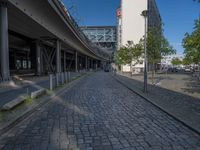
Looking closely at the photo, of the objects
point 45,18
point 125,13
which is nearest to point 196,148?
point 45,18

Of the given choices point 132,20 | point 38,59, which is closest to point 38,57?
point 38,59

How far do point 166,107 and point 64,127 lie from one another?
4880mm

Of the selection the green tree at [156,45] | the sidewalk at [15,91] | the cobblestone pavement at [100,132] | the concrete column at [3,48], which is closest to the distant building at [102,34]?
the green tree at [156,45]

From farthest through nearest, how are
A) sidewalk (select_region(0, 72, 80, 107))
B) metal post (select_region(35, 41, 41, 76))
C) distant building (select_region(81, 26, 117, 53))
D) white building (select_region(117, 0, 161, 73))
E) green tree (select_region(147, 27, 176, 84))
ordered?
distant building (select_region(81, 26, 117, 53))
white building (select_region(117, 0, 161, 73))
metal post (select_region(35, 41, 41, 76))
green tree (select_region(147, 27, 176, 84))
sidewalk (select_region(0, 72, 80, 107))

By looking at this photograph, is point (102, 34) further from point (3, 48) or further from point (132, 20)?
point (3, 48)

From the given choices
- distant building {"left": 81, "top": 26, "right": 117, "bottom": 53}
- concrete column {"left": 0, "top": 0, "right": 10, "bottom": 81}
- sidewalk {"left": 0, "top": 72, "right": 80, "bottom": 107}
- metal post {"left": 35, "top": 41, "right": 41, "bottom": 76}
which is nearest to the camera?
sidewalk {"left": 0, "top": 72, "right": 80, "bottom": 107}

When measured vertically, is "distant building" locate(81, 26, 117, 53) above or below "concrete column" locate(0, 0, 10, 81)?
above

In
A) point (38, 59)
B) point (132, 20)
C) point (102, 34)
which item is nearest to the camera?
point (38, 59)

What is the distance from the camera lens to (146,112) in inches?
374

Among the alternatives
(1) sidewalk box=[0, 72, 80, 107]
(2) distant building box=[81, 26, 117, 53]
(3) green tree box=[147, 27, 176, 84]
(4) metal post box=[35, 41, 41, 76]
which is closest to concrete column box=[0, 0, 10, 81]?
(1) sidewalk box=[0, 72, 80, 107]

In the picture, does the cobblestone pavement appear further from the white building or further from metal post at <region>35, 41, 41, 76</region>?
the white building

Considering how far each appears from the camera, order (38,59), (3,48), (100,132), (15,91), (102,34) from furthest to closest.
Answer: (102,34) → (38,59) → (3,48) → (15,91) → (100,132)

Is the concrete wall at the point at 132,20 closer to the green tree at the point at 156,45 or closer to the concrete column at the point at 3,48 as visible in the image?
the green tree at the point at 156,45

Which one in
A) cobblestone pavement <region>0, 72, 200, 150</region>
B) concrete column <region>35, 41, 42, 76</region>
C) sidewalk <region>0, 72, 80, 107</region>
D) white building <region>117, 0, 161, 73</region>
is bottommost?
cobblestone pavement <region>0, 72, 200, 150</region>
